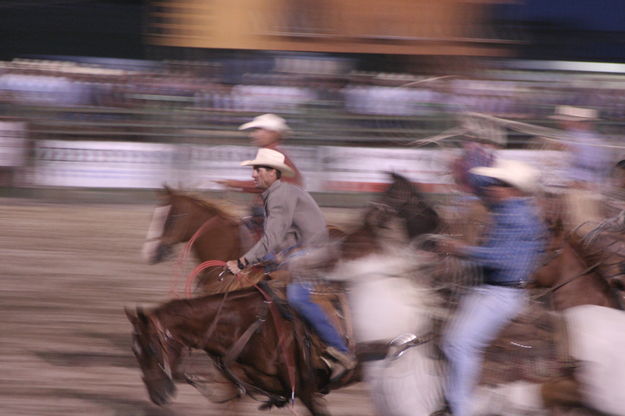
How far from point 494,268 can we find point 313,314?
1272mm

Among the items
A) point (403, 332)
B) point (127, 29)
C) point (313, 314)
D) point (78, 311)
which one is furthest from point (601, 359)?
point (127, 29)

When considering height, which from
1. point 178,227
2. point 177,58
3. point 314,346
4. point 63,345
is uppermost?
point 177,58

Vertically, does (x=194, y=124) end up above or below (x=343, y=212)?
above

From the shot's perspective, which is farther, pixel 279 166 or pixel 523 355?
pixel 279 166

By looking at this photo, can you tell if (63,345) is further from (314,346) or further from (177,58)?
(177,58)

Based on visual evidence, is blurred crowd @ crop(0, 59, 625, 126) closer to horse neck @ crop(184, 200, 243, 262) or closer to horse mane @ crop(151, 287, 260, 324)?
horse neck @ crop(184, 200, 243, 262)

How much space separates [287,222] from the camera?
6.29 meters

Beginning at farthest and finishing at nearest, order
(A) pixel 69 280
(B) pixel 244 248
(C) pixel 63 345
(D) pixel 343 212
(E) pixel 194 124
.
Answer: (E) pixel 194 124
(D) pixel 343 212
(A) pixel 69 280
(C) pixel 63 345
(B) pixel 244 248

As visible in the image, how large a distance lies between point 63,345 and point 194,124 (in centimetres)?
822

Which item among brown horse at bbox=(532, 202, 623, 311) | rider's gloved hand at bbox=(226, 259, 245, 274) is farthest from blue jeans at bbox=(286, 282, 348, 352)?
brown horse at bbox=(532, 202, 623, 311)

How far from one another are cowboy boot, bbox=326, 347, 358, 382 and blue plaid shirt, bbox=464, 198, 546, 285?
1165mm

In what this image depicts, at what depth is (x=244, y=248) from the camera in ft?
23.8

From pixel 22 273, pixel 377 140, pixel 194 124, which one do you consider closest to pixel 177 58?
pixel 194 124

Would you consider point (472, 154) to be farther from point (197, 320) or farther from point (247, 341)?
point (197, 320)
